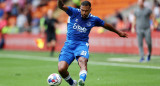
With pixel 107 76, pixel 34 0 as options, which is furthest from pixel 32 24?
pixel 107 76

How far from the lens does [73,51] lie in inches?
346

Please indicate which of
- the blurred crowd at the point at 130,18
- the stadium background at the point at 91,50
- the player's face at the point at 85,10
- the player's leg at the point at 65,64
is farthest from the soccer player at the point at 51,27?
the player's face at the point at 85,10

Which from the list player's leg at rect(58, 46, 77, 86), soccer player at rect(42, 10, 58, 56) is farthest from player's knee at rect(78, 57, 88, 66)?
soccer player at rect(42, 10, 58, 56)

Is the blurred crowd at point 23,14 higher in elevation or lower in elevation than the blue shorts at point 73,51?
higher

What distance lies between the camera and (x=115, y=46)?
2208cm

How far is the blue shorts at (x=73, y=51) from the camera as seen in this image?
28.4 ft

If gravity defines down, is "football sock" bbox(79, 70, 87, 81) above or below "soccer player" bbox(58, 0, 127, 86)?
below

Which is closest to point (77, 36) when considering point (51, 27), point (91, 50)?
point (51, 27)

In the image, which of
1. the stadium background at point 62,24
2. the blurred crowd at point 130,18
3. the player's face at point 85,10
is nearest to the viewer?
the player's face at point 85,10

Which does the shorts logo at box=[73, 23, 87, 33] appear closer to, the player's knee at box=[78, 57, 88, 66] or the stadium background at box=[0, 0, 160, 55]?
→ the player's knee at box=[78, 57, 88, 66]

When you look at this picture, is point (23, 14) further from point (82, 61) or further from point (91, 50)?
point (82, 61)

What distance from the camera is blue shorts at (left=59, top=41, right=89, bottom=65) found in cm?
866

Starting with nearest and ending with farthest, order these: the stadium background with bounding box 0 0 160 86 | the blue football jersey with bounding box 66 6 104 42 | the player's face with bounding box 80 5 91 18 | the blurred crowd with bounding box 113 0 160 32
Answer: the player's face with bounding box 80 5 91 18
the blue football jersey with bounding box 66 6 104 42
the stadium background with bounding box 0 0 160 86
the blurred crowd with bounding box 113 0 160 32

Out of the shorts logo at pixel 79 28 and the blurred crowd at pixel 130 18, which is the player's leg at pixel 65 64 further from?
the blurred crowd at pixel 130 18
